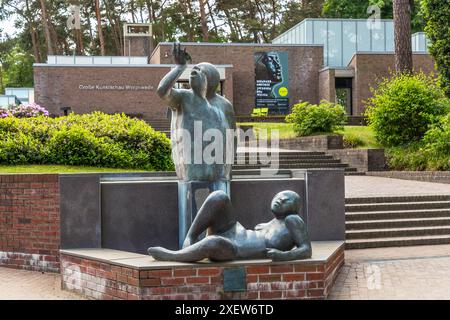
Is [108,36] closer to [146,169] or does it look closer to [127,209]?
[146,169]

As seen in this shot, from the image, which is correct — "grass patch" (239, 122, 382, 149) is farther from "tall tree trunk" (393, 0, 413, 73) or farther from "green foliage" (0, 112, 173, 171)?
"green foliage" (0, 112, 173, 171)

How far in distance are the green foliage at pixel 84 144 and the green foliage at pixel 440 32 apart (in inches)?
468

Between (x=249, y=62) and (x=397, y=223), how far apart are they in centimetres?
2721

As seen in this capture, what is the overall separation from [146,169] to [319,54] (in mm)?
27508

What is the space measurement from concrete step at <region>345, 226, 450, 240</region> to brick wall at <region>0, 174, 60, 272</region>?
4541mm

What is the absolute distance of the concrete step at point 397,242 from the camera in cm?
986

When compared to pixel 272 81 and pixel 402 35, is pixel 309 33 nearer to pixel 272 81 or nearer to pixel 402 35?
pixel 272 81

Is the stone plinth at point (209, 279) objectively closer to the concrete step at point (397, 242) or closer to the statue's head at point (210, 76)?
the statue's head at point (210, 76)

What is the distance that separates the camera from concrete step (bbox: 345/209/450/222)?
35.9ft

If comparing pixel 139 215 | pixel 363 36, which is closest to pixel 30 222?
pixel 139 215

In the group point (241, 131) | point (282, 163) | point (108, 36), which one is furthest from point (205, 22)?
point (282, 163)

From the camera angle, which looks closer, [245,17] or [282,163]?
[282,163]

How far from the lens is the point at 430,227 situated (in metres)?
10.9

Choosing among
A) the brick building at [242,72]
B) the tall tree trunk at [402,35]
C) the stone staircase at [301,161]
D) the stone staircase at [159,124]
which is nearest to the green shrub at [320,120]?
the stone staircase at [301,161]
